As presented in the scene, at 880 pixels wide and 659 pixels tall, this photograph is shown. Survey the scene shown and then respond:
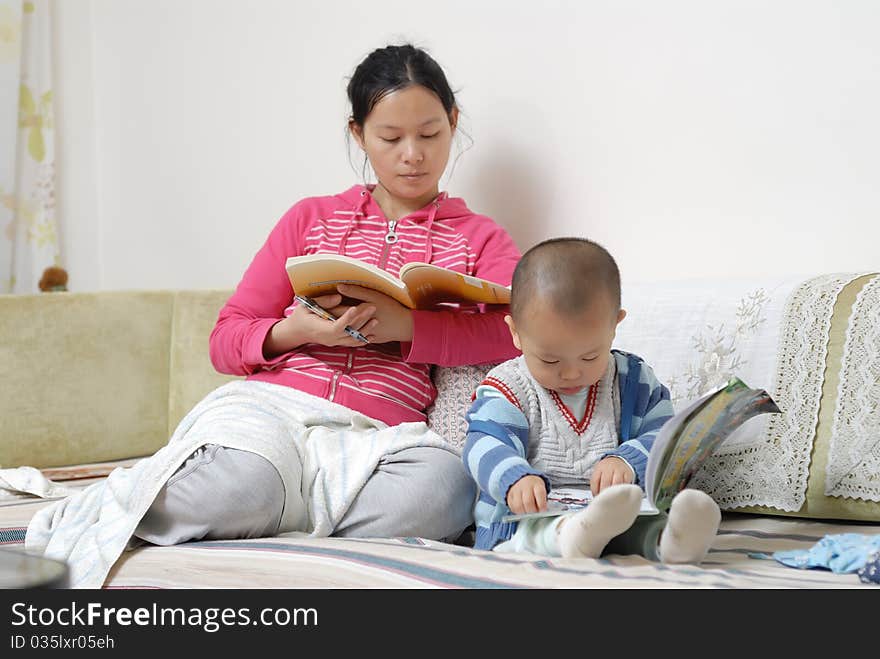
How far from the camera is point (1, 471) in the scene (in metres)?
1.78

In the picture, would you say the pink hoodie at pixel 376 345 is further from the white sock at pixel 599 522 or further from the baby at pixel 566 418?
the white sock at pixel 599 522

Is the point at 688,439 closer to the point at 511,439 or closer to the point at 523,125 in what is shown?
the point at 511,439

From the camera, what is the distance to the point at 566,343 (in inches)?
48.5

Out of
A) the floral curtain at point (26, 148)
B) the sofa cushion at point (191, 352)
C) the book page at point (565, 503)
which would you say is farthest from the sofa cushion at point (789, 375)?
the floral curtain at point (26, 148)

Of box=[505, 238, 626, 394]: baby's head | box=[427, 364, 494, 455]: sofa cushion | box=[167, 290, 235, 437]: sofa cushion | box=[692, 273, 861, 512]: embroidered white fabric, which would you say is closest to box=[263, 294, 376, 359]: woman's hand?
box=[427, 364, 494, 455]: sofa cushion

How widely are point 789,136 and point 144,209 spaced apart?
1.96 m

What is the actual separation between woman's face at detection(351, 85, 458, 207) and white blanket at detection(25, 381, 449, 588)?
1.38 feet

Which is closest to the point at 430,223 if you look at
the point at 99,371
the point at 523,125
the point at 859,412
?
the point at 523,125

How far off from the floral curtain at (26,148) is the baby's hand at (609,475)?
2.20m

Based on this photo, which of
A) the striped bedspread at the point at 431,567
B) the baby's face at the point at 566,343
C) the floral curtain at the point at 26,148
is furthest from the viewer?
the floral curtain at the point at 26,148

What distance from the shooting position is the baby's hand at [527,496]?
1.16m

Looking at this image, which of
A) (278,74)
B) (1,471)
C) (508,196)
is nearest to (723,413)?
(508,196)

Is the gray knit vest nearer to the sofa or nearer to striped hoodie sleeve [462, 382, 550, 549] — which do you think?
striped hoodie sleeve [462, 382, 550, 549]
